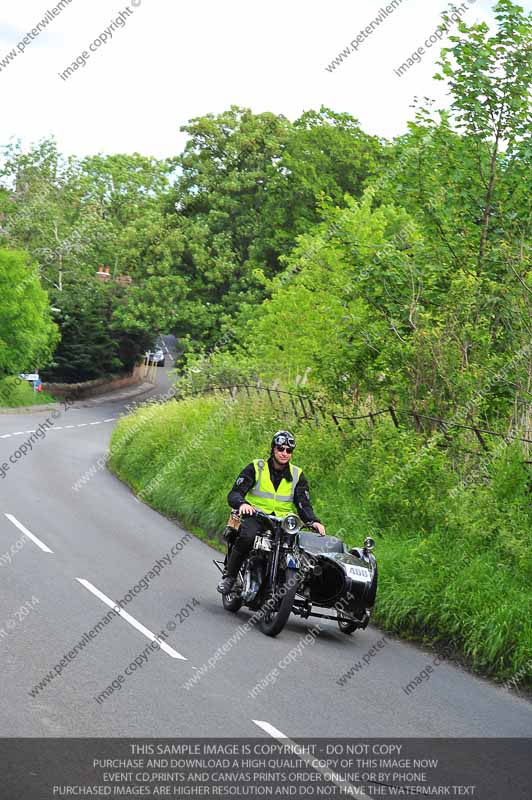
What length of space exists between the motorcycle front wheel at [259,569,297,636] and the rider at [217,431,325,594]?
770mm

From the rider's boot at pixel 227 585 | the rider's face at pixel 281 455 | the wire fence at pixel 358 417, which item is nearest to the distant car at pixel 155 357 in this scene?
the wire fence at pixel 358 417

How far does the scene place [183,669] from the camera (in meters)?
9.38

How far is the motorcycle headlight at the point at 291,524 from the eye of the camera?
1141 centimetres

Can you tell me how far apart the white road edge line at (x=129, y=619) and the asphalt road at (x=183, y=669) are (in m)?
0.03

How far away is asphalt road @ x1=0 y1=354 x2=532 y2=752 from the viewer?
7727mm

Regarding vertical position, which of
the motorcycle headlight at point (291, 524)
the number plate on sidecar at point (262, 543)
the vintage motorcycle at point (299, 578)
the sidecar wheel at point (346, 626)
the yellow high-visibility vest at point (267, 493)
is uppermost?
the yellow high-visibility vest at point (267, 493)

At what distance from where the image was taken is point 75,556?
15750 mm

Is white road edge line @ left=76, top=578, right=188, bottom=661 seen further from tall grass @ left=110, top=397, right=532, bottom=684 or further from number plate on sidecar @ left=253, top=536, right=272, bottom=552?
tall grass @ left=110, top=397, right=532, bottom=684

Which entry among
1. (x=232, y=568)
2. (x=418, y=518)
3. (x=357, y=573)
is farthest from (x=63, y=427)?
(x=357, y=573)

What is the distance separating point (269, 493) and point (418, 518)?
2965 millimetres

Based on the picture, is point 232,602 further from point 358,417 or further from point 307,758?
point 358,417

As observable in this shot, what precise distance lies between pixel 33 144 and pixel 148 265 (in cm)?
2497

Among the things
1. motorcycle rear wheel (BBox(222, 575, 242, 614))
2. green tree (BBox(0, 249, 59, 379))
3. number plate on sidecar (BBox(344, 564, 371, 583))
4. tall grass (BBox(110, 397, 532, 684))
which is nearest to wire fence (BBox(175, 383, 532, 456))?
tall grass (BBox(110, 397, 532, 684))

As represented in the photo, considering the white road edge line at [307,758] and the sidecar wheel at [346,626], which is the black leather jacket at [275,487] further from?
the white road edge line at [307,758]
